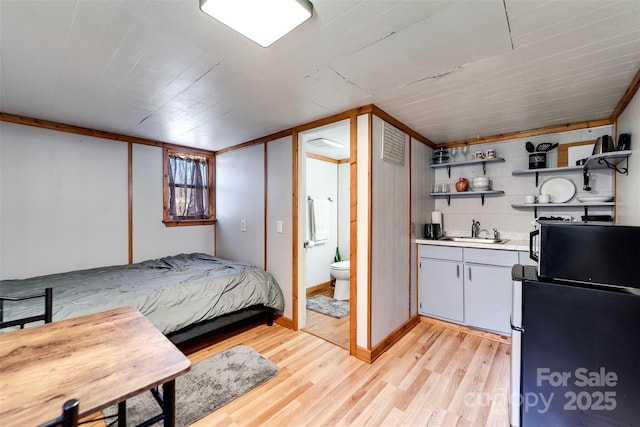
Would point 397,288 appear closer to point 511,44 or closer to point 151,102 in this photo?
point 511,44

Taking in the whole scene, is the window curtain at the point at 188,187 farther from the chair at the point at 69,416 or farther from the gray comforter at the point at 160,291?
the chair at the point at 69,416

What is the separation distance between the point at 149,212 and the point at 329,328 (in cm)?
274

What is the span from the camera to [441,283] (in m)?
3.23

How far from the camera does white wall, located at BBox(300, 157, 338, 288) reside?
14.5ft

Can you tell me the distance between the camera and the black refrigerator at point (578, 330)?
1.33 meters

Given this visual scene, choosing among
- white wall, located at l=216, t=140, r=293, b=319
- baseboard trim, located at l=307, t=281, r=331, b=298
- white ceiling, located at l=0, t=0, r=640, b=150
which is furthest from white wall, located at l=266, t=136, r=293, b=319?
baseboard trim, located at l=307, t=281, r=331, b=298

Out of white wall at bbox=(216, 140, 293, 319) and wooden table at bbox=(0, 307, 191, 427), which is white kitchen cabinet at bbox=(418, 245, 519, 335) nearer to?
white wall at bbox=(216, 140, 293, 319)

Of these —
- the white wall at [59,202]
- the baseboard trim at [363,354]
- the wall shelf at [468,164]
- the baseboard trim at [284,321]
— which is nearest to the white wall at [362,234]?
the baseboard trim at [363,354]

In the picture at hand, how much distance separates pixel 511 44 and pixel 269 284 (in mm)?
2928

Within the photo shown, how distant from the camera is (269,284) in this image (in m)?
3.20

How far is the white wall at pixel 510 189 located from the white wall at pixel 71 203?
12.8 ft

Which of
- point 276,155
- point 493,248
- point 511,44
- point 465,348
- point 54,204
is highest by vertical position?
point 511,44

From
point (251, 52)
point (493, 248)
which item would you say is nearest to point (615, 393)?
point (493, 248)

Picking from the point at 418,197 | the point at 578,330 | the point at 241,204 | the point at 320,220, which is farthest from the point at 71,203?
the point at 578,330
